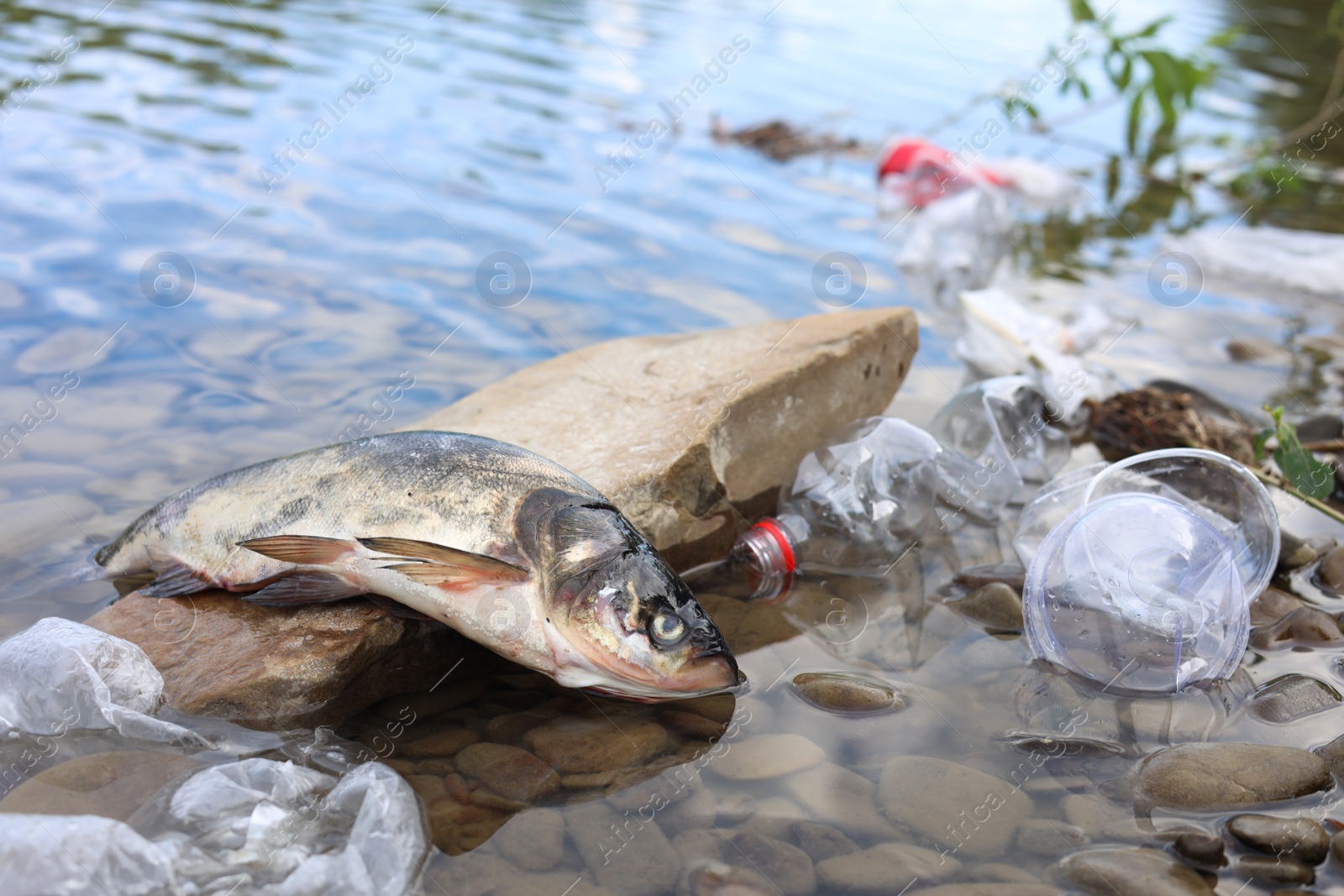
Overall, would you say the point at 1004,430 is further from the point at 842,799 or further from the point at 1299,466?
the point at 842,799


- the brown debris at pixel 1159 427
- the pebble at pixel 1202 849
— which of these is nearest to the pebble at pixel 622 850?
the pebble at pixel 1202 849

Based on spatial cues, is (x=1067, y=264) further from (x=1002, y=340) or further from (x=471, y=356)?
(x=471, y=356)

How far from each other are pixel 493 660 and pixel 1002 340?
3.50 m

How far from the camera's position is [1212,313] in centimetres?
721

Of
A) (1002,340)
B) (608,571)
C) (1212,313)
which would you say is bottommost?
(1212,313)

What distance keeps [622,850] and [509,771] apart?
0.42 metres

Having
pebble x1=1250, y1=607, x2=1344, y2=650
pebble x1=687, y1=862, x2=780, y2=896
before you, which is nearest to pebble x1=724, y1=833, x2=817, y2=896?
pebble x1=687, y1=862, x2=780, y2=896

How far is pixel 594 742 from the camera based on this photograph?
288 cm

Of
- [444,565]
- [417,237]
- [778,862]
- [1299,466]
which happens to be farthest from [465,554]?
[417,237]

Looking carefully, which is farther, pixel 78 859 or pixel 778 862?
pixel 778 862

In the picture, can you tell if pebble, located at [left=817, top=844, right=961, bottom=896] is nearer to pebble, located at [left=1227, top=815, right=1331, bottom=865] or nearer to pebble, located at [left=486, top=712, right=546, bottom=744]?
pebble, located at [left=1227, top=815, right=1331, bottom=865]

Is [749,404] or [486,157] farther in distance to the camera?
[486,157]

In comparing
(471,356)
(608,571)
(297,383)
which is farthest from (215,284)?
(608,571)

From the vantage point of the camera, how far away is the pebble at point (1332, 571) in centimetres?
392
